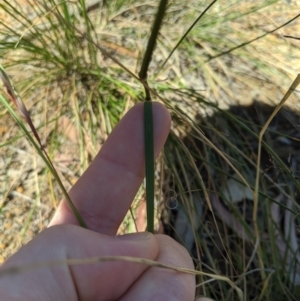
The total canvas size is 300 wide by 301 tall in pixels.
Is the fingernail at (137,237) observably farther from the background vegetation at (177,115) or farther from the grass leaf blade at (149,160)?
the background vegetation at (177,115)

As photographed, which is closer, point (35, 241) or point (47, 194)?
point (35, 241)

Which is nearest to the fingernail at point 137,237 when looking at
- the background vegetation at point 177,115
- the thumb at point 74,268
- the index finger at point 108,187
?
the thumb at point 74,268

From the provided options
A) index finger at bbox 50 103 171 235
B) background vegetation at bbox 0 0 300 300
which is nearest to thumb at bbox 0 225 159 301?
index finger at bbox 50 103 171 235

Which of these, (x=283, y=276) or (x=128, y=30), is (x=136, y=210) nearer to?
(x=283, y=276)

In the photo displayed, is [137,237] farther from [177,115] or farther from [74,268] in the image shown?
[177,115]

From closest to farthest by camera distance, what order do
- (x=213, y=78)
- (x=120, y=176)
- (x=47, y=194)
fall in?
1. (x=120, y=176)
2. (x=47, y=194)
3. (x=213, y=78)

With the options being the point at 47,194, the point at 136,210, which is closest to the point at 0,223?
the point at 47,194
